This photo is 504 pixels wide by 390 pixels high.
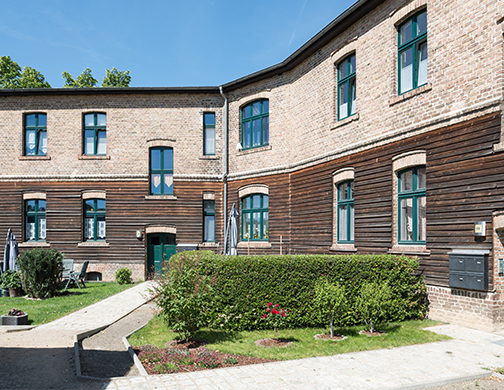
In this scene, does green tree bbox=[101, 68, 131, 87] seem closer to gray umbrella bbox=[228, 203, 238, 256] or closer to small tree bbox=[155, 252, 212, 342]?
gray umbrella bbox=[228, 203, 238, 256]

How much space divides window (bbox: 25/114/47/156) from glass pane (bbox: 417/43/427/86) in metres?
16.7

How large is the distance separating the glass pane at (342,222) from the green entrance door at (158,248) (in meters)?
8.80

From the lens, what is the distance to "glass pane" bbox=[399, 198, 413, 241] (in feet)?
33.3

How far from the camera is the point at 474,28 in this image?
28.5 ft

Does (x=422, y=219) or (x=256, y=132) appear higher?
(x=256, y=132)

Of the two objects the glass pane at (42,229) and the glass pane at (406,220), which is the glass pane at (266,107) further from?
the glass pane at (42,229)

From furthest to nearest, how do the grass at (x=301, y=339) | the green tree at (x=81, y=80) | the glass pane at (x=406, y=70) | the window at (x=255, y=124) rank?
the green tree at (x=81, y=80), the window at (x=255, y=124), the glass pane at (x=406, y=70), the grass at (x=301, y=339)

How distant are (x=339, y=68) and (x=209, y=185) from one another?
801cm

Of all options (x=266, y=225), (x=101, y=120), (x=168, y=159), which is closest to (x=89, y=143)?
(x=101, y=120)

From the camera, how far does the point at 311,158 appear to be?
14.0 metres

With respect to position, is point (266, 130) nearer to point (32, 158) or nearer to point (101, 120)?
point (101, 120)

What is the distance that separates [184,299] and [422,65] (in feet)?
26.5

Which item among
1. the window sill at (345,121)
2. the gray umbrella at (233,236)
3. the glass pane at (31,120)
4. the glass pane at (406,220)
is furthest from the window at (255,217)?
the glass pane at (31,120)

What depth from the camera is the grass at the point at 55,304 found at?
33.4ft
